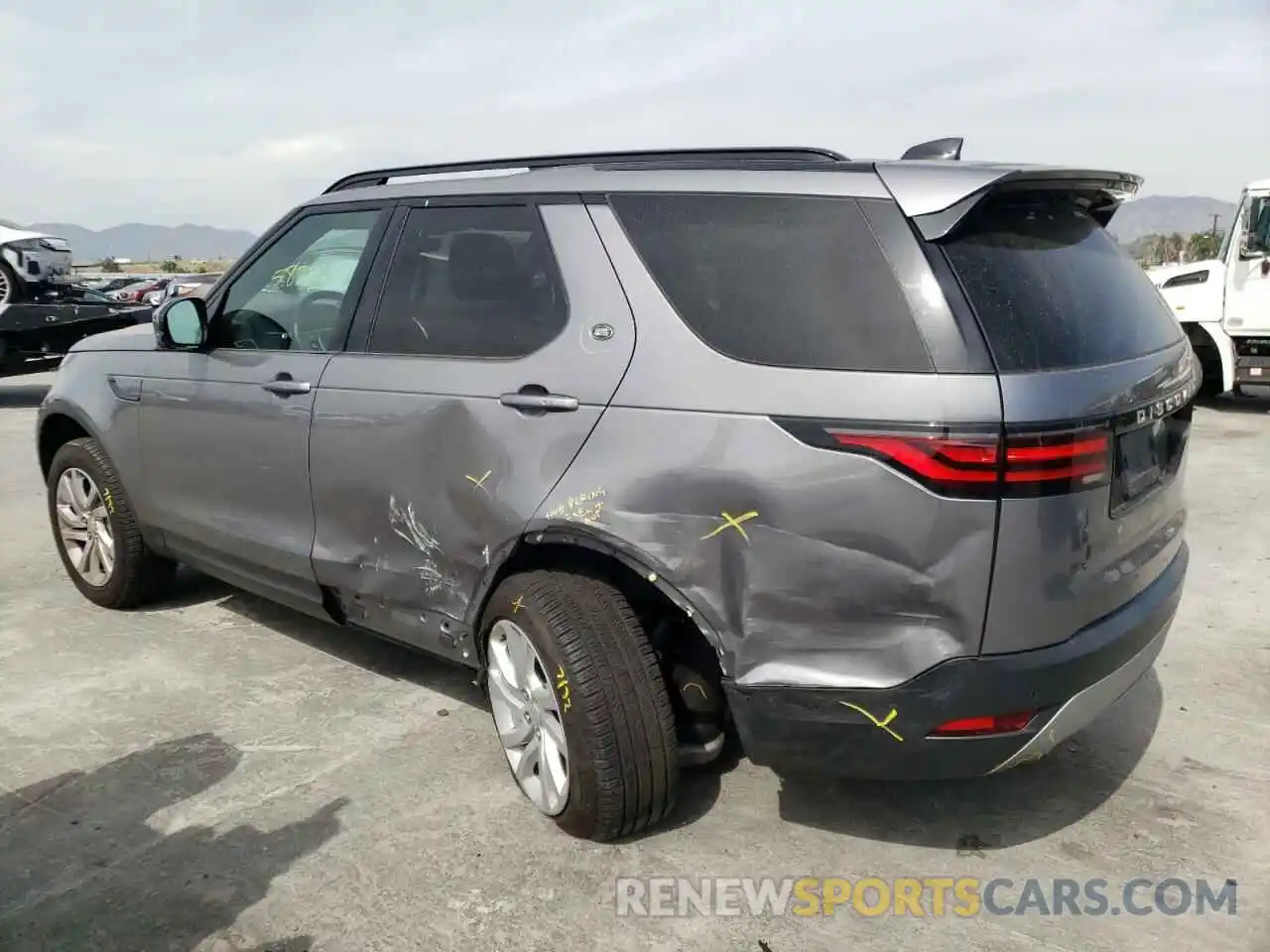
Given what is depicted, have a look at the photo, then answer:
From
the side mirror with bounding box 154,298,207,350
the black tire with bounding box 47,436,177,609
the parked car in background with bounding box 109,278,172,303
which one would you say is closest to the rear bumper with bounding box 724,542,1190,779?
the side mirror with bounding box 154,298,207,350

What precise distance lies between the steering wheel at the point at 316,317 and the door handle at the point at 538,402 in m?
0.99

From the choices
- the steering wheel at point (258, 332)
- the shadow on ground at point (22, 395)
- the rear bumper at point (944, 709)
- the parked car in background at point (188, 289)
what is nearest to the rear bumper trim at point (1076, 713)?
the rear bumper at point (944, 709)

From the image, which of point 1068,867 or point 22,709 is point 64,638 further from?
point 1068,867

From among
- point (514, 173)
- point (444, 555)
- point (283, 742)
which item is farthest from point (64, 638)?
point (514, 173)

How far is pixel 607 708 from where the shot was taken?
2604 mm

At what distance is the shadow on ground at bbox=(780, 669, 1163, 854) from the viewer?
286cm

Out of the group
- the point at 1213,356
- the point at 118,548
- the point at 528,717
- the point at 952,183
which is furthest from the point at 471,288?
the point at 1213,356

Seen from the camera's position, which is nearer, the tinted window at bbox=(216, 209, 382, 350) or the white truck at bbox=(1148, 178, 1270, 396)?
the tinted window at bbox=(216, 209, 382, 350)

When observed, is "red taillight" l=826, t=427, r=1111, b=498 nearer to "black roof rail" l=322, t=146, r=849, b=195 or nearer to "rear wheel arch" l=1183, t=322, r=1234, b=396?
"black roof rail" l=322, t=146, r=849, b=195

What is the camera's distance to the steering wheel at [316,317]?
3.53m

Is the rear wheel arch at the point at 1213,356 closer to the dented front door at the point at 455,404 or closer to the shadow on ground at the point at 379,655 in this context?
the shadow on ground at the point at 379,655

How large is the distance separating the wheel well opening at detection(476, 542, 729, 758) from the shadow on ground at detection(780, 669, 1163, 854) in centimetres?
44

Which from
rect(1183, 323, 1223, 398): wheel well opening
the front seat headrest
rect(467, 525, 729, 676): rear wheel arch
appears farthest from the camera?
rect(1183, 323, 1223, 398): wheel well opening

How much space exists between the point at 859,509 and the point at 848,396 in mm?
254
